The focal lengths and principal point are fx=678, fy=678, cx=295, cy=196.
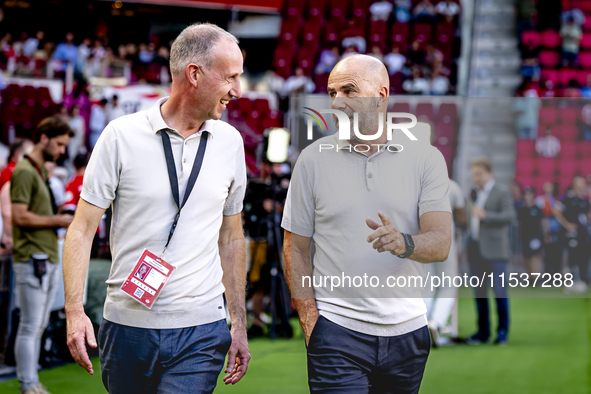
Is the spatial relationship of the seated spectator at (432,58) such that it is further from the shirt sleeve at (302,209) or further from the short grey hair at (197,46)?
the short grey hair at (197,46)

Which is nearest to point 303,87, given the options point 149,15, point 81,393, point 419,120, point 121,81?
point 121,81

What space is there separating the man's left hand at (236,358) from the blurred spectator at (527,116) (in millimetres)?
1214

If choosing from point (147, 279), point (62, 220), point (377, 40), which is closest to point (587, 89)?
point (377, 40)

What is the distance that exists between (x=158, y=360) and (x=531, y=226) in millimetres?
1468

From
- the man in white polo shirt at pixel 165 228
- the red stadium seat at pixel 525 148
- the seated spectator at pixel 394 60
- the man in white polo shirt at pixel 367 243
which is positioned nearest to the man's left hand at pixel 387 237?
the man in white polo shirt at pixel 367 243

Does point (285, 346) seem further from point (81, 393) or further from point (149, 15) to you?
point (149, 15)

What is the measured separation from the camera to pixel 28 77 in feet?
38.5

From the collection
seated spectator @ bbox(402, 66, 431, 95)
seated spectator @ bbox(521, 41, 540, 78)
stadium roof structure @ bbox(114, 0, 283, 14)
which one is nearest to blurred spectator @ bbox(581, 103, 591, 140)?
seated spectator @ bbox(402, 66, 431, 95)

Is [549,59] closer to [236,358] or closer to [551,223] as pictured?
[551,223]

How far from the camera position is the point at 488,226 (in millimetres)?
2572

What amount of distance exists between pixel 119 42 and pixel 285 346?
15.5 m

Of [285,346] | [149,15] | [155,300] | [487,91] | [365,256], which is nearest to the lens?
[155,300]

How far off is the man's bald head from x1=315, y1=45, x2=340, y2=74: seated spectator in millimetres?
11860

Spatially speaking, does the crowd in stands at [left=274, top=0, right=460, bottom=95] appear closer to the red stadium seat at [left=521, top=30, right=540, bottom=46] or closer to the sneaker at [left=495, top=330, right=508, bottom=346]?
the red stadium seat at [left=521, top=30, right=540, bottom=46]
